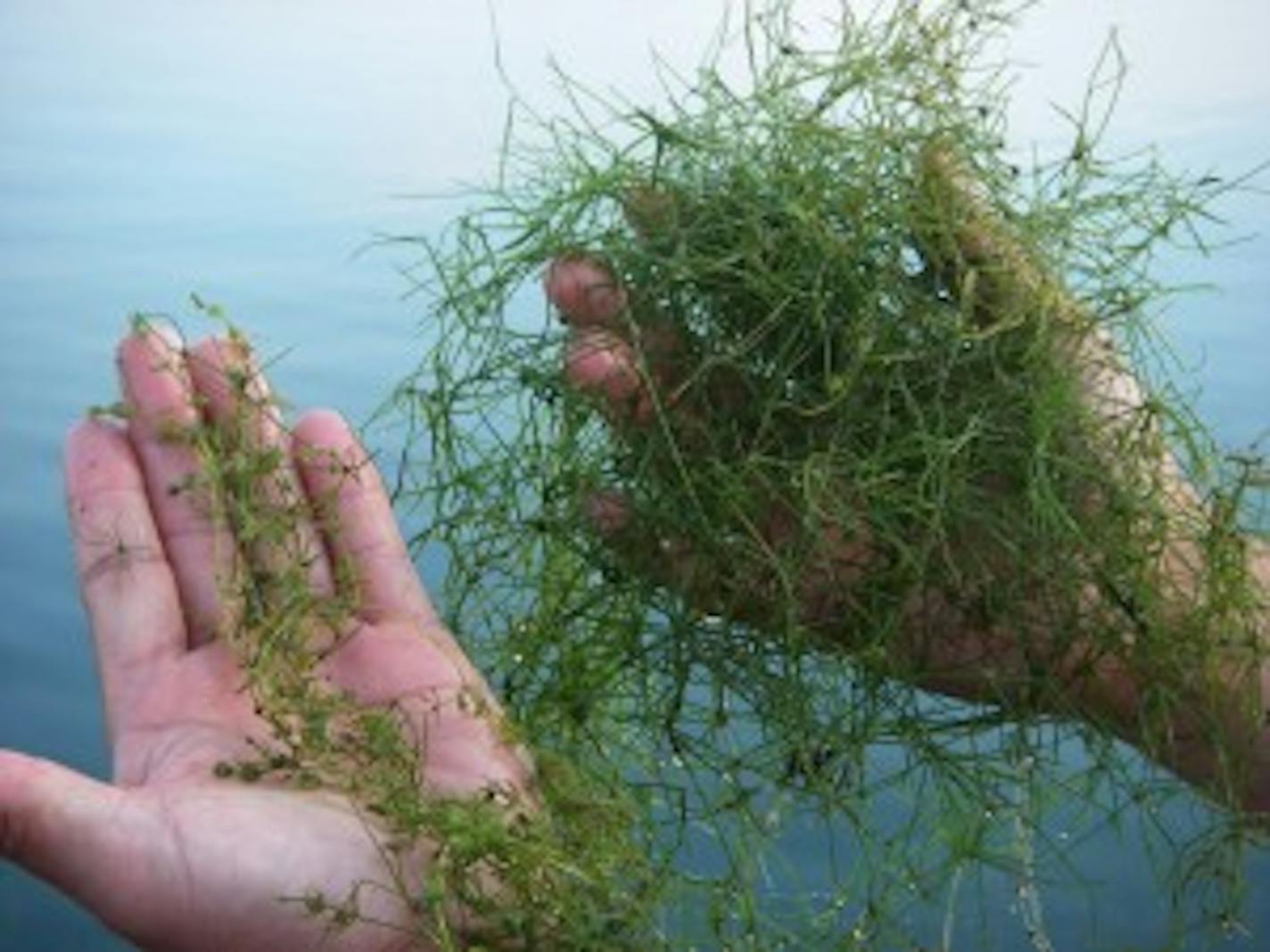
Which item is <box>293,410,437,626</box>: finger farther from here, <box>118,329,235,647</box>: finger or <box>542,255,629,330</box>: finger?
<box>542,255,629,330</box>: finger

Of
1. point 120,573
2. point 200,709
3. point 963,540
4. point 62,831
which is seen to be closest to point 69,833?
point 62,831

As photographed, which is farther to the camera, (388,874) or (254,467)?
(254,467)

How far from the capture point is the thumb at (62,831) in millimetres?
1484

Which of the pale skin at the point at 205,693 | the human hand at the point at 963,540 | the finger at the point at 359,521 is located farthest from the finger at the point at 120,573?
the human hand at the point at 963,540

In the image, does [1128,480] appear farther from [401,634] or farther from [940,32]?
[401,634]

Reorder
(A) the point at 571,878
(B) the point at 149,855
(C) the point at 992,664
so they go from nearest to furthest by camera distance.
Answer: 1. (B) the point at 149,855
2. (A) the point at 571,878
3. (C) the point at 992,664

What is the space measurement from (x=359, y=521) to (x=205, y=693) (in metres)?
0.24

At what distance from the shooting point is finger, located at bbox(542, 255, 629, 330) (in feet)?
5.41

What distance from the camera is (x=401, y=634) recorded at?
5.79 ft

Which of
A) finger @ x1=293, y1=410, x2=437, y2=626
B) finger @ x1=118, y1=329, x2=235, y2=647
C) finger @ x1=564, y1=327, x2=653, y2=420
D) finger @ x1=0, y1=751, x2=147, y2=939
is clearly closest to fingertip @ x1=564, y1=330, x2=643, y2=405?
finger @ x1=564, y1=327, x2=653, y2=420

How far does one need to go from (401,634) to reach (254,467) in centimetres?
20

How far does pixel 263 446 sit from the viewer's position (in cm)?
182

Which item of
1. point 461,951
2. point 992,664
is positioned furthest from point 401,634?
point 992,664

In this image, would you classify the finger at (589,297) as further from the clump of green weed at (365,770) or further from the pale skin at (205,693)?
the clump of green weed at (365,770)
